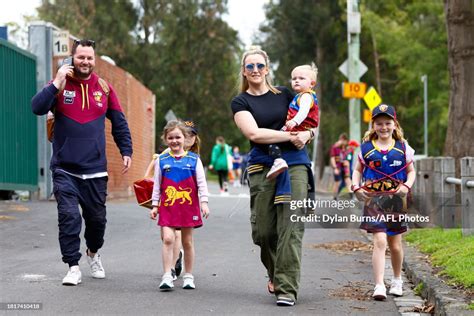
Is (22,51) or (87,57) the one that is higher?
(22,51)

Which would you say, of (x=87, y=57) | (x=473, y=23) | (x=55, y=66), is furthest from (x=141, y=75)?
(x=87, y=57)

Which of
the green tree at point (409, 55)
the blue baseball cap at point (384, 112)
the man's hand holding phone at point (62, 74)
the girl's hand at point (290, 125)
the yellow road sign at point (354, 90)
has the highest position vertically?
the green tree at point (409, 55)

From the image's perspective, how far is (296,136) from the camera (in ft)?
23.7

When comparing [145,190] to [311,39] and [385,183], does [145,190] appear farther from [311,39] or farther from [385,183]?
[311,39]

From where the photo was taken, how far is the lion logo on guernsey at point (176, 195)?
318 inches

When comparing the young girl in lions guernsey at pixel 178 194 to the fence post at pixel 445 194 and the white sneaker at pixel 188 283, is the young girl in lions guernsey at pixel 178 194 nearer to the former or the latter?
the white sneaker at pixel 188 283

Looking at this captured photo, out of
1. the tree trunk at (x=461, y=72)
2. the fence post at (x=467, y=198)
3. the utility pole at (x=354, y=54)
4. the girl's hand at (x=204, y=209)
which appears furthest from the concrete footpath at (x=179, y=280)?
the utility pole at (x=354, y=54)

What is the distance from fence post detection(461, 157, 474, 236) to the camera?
1057cm

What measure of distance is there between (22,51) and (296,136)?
1073 centimetres

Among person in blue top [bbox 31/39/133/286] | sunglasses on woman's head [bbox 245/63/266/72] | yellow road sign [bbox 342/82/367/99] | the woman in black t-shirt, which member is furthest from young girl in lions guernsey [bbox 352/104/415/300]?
yellow road sign [bbox 342/82/367/99]

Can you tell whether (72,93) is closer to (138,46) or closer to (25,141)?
(25,141)

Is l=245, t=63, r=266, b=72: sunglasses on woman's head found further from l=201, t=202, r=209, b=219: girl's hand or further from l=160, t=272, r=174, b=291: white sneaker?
l=160, t=272, r=174, b=291: white sneaker

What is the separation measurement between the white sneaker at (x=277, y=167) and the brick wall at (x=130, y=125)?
11336mm

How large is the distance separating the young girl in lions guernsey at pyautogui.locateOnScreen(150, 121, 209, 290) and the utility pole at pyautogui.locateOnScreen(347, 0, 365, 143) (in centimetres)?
1511
